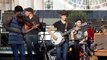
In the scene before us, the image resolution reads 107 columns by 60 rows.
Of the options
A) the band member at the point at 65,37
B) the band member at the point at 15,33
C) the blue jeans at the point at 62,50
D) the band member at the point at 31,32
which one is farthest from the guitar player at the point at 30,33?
the blue jeans at the point at 62,50

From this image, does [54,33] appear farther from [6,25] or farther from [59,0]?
[59,0]

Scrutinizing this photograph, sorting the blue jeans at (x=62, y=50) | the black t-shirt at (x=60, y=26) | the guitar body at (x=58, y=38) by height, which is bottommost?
the blue jeans at (x=62, y=50)

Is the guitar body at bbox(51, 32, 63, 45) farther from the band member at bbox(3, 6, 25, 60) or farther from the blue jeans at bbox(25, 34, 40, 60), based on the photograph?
the band member at bbox(3, 6, 25, 60)

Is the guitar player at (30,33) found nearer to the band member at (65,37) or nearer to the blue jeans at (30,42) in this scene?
the blue jeans at (30,42)

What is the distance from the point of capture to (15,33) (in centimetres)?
937

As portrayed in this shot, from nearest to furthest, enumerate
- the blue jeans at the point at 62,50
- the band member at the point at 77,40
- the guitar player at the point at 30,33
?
the blue jeans at the point at 62,50
the band member at the point at 77,40
the guitar player at the point at 30,33

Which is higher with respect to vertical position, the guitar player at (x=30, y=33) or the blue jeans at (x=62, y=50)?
the guitar player at (x=30, y=33)

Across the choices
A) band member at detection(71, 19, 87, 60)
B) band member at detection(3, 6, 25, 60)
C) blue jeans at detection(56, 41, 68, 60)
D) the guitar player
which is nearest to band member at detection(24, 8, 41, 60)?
the guitar player

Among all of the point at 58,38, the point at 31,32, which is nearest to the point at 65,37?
the point at 58,38

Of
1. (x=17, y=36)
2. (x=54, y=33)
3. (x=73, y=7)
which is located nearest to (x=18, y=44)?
(x=17, y=36)

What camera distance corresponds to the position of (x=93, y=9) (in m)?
34.5

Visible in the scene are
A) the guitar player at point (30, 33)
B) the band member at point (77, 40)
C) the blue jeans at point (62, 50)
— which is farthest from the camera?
the guitar player at point (30, 33)

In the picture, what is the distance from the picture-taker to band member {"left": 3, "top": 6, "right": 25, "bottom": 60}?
367 inches

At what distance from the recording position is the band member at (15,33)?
30.6 ft
